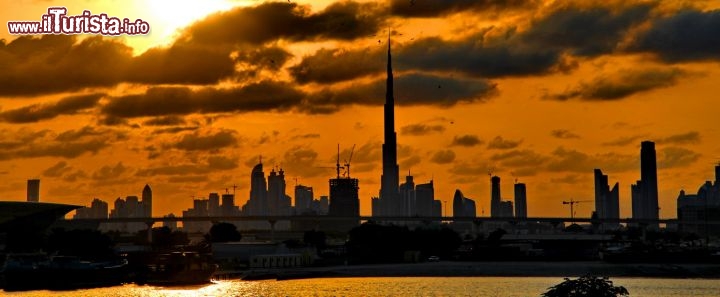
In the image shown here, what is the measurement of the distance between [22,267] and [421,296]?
72.1 meters

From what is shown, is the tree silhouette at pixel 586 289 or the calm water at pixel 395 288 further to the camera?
the calm water at pixel 395 288

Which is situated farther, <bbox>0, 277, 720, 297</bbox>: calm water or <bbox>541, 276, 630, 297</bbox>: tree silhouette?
<bbox>0, 277, 720, 297</bbox>: calm water

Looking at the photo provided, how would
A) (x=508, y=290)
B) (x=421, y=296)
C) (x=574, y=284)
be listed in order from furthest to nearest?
(x=508, y=290), (x=421, y=296), (x=574, y=284)

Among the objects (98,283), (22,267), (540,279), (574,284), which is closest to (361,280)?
(540,279)

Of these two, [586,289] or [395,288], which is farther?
[395,288]

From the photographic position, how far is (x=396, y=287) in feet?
586

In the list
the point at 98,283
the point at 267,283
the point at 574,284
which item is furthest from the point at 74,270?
the point at 574,284

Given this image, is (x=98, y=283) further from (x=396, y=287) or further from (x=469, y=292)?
(x=469, y=292)

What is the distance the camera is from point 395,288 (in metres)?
176

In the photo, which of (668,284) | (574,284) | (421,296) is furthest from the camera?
(668,284)

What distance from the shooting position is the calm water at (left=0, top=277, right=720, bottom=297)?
6550 inches

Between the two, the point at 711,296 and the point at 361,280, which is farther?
the point at 361,280

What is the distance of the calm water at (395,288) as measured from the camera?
166m

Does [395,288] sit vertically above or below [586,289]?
below
